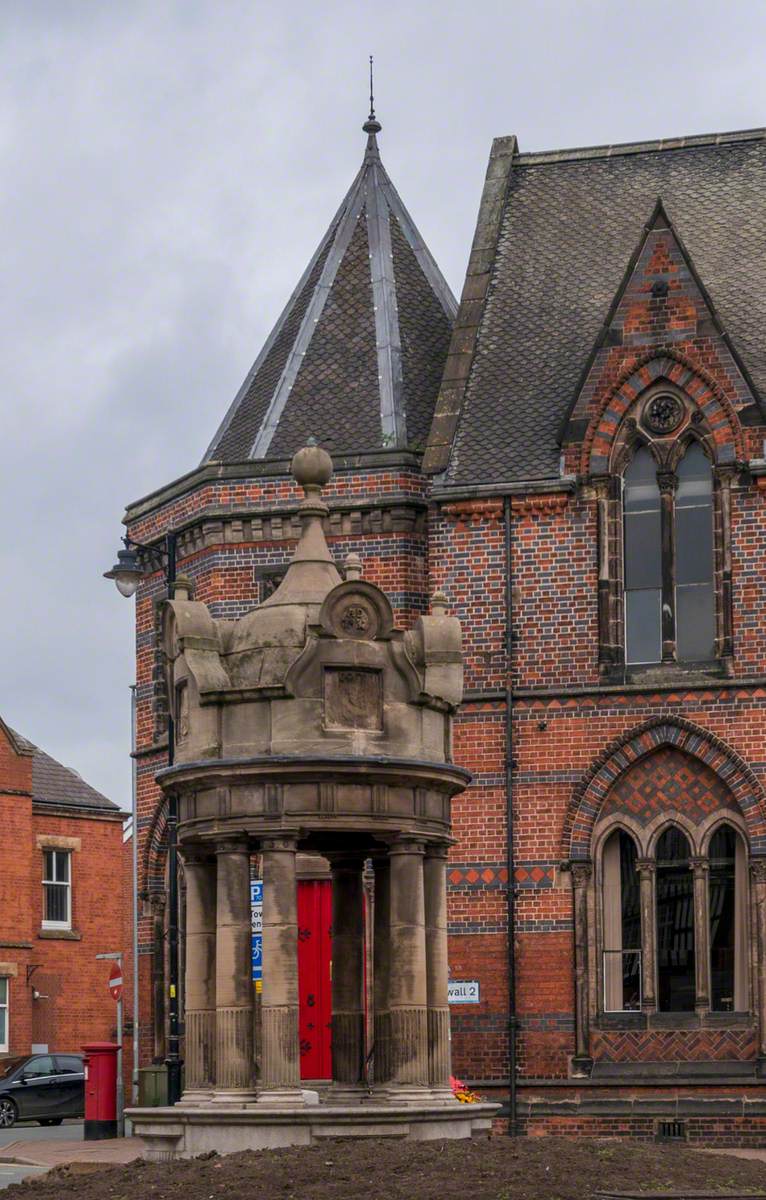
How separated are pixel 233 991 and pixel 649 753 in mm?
11811

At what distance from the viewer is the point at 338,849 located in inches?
952

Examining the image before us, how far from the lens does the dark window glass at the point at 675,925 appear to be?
32.6m

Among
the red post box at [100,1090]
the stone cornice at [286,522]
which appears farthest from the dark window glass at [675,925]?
the red post box at [100,1090]

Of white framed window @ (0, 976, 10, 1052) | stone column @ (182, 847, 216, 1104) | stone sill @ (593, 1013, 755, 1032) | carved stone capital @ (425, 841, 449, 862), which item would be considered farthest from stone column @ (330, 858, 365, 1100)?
white framed window @ (0, 976, 10, 1052)

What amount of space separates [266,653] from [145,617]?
1633 cm

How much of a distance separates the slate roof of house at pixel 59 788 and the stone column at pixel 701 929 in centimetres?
2659

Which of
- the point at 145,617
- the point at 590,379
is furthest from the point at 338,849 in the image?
the point at 145,617

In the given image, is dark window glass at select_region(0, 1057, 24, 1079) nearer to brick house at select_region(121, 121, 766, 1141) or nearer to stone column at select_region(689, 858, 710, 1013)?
brick house at select_region(121, 121, 766, 1141)

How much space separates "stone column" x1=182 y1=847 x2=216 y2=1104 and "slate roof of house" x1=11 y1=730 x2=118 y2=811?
3371 cm

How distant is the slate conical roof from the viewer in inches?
1422

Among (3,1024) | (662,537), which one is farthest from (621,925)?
(3,1024)

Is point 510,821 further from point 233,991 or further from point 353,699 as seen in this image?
point 233,991

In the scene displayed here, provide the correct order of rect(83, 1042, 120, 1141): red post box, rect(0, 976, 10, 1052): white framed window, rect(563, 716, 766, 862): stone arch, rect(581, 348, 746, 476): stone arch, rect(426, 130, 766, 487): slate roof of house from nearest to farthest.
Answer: rect(563, 716, 766, 862): stone arch < rect(581, 348, 746, 476): stone arch < rect(83, 1042, 120, 1141): red post box < rect(426, 130, 766, 487): slate roof of house < rect(0, 976, 10, 1052): white framed window

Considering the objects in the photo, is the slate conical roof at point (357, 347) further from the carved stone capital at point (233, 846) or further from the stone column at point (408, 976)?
the carved stone capital at point (233, 846)
